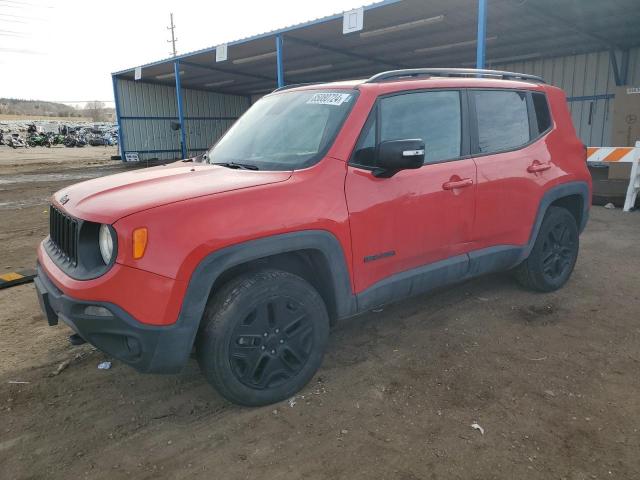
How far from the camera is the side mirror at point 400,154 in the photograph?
109 inches

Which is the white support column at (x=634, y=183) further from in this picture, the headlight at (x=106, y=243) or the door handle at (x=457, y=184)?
the headlight at (x=106, y=243)

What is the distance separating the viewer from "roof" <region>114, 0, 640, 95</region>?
11.3m

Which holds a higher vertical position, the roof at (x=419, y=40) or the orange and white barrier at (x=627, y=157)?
the roof at (x=419, y=40)

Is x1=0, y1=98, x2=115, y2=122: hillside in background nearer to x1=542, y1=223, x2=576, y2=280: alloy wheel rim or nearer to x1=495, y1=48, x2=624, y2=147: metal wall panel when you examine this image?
x1=495, y1=48, x2=624, y2=147: metal wall panel

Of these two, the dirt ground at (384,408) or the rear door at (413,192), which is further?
the rear door at (413,192)

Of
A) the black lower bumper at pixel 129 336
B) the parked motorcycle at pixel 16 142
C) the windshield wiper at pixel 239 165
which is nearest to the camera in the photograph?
the black lower bumper at pixel 129 336

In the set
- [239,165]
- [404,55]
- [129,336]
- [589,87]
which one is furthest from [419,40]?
[129,336]

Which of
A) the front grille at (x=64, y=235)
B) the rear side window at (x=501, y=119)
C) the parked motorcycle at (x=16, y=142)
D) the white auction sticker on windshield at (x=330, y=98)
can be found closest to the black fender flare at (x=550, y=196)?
the rear side window at (x=501, y=119)

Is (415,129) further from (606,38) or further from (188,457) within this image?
(606,38)

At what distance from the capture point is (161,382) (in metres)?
3.07

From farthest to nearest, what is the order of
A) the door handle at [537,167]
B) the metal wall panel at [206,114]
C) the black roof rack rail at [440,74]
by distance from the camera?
the metal wall panel at [206,114], the door handle at [537,167], the black roof rack rail at [440,74]

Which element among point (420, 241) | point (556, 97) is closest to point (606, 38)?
point (556, 97)

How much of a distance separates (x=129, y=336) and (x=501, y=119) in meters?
3.13

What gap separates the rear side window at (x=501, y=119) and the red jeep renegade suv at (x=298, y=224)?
1 cm
